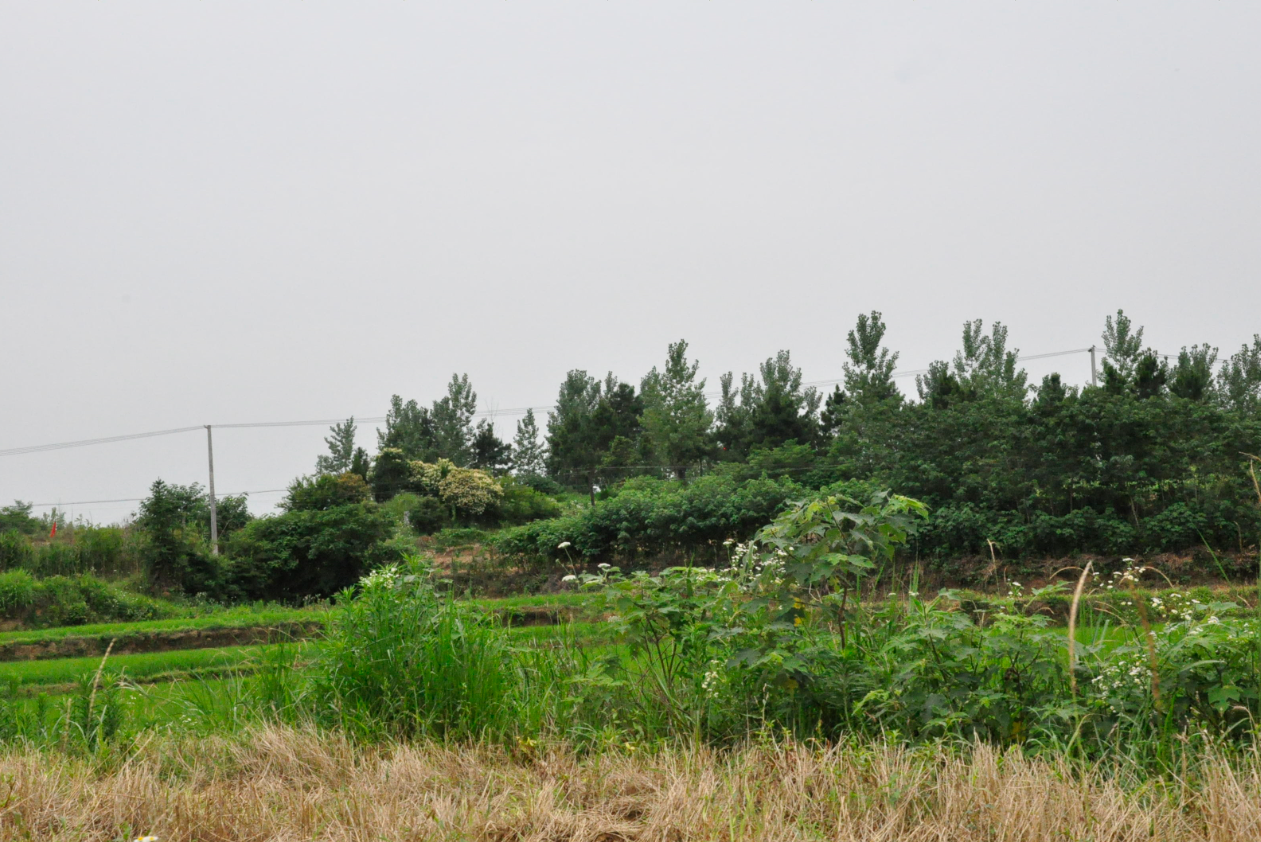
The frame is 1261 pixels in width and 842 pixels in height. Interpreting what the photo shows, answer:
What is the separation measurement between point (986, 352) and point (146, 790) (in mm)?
35734

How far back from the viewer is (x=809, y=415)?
100 feet

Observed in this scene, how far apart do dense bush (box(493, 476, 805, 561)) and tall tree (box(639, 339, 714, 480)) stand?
12.5 metres

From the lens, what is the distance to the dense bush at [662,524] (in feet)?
56.6

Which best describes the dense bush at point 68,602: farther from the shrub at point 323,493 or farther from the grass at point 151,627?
the shrub at point 323,493

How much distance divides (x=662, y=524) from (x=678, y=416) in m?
16.1

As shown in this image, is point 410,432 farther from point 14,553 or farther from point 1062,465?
point 1062,465

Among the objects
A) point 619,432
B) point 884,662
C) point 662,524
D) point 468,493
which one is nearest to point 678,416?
point 619,432

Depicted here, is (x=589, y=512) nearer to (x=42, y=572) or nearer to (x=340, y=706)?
(x=42, y=572)

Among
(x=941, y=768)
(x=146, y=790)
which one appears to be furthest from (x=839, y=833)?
(x=146, y=790)

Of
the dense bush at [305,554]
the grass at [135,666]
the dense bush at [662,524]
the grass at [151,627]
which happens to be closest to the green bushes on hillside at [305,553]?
the dense bush at [305,554]

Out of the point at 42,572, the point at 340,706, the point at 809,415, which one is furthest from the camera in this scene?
the point at 809,415

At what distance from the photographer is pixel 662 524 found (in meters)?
18.1

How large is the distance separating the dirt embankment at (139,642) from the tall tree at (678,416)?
19.5 metres

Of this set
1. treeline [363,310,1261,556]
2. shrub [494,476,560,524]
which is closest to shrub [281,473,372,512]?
shrub [494,476,560,524]
